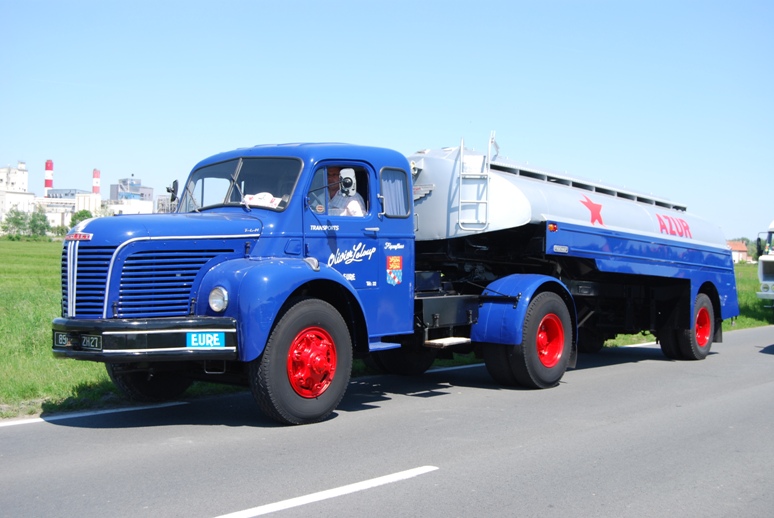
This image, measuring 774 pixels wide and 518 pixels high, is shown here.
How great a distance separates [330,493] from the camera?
536 centimetres

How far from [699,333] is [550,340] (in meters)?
4.86

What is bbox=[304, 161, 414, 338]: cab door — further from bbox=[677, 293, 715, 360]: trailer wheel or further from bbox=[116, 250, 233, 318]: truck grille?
bbox=[677, 293, 715, 360]: trailer wheel

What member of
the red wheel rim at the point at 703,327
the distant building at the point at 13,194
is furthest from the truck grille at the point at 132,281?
the distant building at the point at 13,194

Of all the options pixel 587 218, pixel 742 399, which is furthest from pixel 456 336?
pixel 742 399

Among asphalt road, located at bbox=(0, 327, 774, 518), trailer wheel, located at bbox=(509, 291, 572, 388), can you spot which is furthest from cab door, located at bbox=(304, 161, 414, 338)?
trailer wheel, located at bbox=(509, 291, 572, 388)

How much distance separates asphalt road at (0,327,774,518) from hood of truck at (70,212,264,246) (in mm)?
1709

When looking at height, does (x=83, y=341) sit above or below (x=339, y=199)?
below

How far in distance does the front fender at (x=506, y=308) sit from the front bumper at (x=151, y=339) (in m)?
3.98

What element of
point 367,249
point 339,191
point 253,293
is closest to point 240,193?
point 339,191

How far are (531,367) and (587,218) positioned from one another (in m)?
2.57

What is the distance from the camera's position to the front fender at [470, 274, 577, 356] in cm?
998

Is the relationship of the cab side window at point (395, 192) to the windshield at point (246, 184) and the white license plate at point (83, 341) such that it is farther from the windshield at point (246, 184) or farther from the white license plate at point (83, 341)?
the white license plate at point (83, 341)

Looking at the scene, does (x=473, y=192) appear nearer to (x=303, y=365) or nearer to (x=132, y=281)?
(x=303, y=365)

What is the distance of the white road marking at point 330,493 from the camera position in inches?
193
